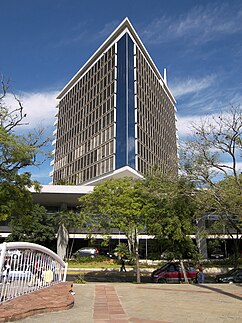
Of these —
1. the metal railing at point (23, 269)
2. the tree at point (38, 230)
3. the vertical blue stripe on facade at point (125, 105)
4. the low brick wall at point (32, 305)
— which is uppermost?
the vertical blue stripe on facade at point (125, 105)

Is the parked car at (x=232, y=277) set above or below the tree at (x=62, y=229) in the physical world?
below

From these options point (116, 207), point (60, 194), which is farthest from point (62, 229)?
point (116, 207)

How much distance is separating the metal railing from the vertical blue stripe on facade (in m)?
36.1

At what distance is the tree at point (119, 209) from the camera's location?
60.6 feet

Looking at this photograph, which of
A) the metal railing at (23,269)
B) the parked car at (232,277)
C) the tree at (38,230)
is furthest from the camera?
the tree at (38,230)

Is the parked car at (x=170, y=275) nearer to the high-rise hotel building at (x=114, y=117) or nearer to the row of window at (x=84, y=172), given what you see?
the high-rise hotel building at (x=114, y=117)

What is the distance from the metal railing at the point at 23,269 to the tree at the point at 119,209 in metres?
7.69

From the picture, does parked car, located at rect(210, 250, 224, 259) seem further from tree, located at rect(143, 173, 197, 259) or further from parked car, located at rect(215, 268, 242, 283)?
tree, located at rect(143, 173, 197, 259)

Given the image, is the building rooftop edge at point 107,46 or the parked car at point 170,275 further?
the building rooftop edge at point 107,46

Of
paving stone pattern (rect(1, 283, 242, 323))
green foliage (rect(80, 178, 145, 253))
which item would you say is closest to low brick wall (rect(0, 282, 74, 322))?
paving stone pattern (rect(1, 283, 242, 323))

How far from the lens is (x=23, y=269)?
7.91 meters

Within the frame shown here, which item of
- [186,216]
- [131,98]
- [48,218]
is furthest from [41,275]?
[131,98]

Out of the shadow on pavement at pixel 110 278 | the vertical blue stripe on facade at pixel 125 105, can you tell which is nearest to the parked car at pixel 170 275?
the shadow on pavement at pixel 110 278

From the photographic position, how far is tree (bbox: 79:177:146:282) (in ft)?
60.6
